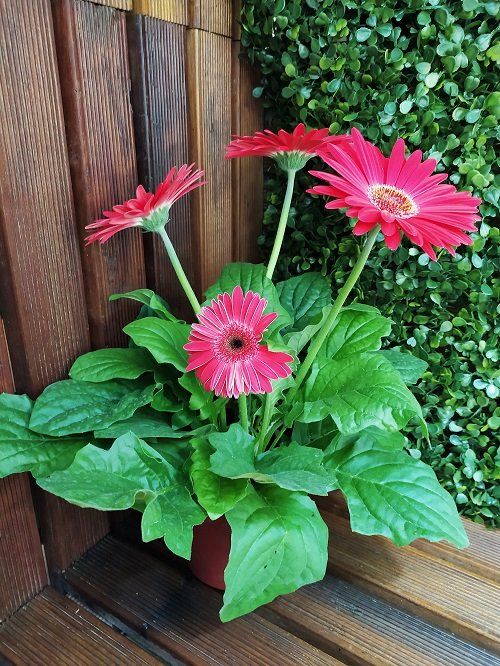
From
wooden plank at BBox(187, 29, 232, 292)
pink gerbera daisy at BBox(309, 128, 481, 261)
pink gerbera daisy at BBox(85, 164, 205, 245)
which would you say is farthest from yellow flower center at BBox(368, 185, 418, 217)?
wooden plank at BBox(187, 29, 232, 292)

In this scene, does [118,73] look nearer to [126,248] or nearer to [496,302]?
[126,248]

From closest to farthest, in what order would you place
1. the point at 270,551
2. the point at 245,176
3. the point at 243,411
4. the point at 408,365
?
the point at 270,551 < the point at 243,411 < the point at 408,365 < the point at 245,176

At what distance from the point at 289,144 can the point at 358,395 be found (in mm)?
325

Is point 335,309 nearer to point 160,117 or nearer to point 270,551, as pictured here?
point 270,551

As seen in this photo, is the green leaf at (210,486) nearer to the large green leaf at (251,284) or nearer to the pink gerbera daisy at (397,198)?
the large green leaf at (251,284)

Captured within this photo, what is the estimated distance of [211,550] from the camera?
0.68m

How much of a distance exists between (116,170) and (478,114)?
48 centimetres

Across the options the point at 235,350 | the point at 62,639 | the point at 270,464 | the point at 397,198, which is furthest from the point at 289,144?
the point at 62,639

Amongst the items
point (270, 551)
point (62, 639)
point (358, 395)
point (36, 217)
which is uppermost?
point (36, 217)

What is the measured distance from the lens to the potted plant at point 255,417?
1.78 feet

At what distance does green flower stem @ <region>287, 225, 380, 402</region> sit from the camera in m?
0.55

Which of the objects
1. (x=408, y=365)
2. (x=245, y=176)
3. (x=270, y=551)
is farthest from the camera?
(x=245, y=176)

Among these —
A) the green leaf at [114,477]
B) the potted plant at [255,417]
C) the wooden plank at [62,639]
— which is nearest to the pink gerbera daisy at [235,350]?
the potted plant at [255,417]

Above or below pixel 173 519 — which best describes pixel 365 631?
below
